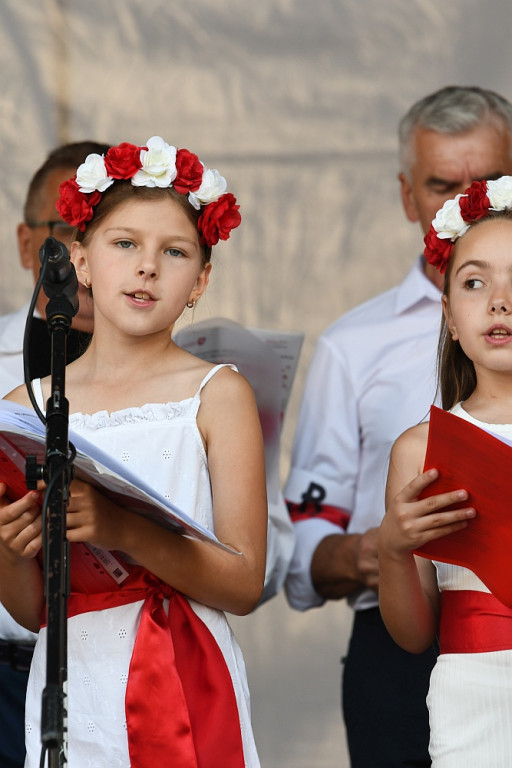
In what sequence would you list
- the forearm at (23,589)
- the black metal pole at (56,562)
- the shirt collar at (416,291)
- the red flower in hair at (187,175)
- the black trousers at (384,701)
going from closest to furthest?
the black metal pole at (56,562) → the forearm at (23,589) → the red flower in hair at (187,175) → the black trousers at (384,701) → the shirt collar at (416,291)

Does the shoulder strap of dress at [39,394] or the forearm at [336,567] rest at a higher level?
the shoulder strap of dress at [39,394]

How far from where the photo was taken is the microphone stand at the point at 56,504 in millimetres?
1549

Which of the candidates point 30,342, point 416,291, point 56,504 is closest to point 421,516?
point 56,504

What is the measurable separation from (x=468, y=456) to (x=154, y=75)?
2.76 meters

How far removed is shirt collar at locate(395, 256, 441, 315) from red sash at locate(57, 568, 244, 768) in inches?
59.7

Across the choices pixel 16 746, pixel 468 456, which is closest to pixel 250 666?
pixel 16 746

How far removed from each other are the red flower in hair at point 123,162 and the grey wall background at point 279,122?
72.0 inches

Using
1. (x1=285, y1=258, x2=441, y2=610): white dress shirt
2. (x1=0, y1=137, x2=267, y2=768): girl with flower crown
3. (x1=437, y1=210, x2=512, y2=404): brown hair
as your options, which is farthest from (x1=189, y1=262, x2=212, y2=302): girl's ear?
(x1=285, y1=258, x2=441, y2=610): white dress shirt

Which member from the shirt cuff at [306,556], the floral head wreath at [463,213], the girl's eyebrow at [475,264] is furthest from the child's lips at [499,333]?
the shirt cuff at [306,556]

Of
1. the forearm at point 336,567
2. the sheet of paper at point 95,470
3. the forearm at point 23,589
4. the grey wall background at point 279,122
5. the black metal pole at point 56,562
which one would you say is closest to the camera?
the black metal pole at point 56,562

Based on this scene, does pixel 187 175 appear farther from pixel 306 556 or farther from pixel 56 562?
pixel 306 556

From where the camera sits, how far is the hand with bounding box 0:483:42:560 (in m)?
2.02

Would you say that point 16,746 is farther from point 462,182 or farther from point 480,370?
point 462,182

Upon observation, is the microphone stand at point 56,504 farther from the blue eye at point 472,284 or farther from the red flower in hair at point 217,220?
the blue eye at point 472,284
